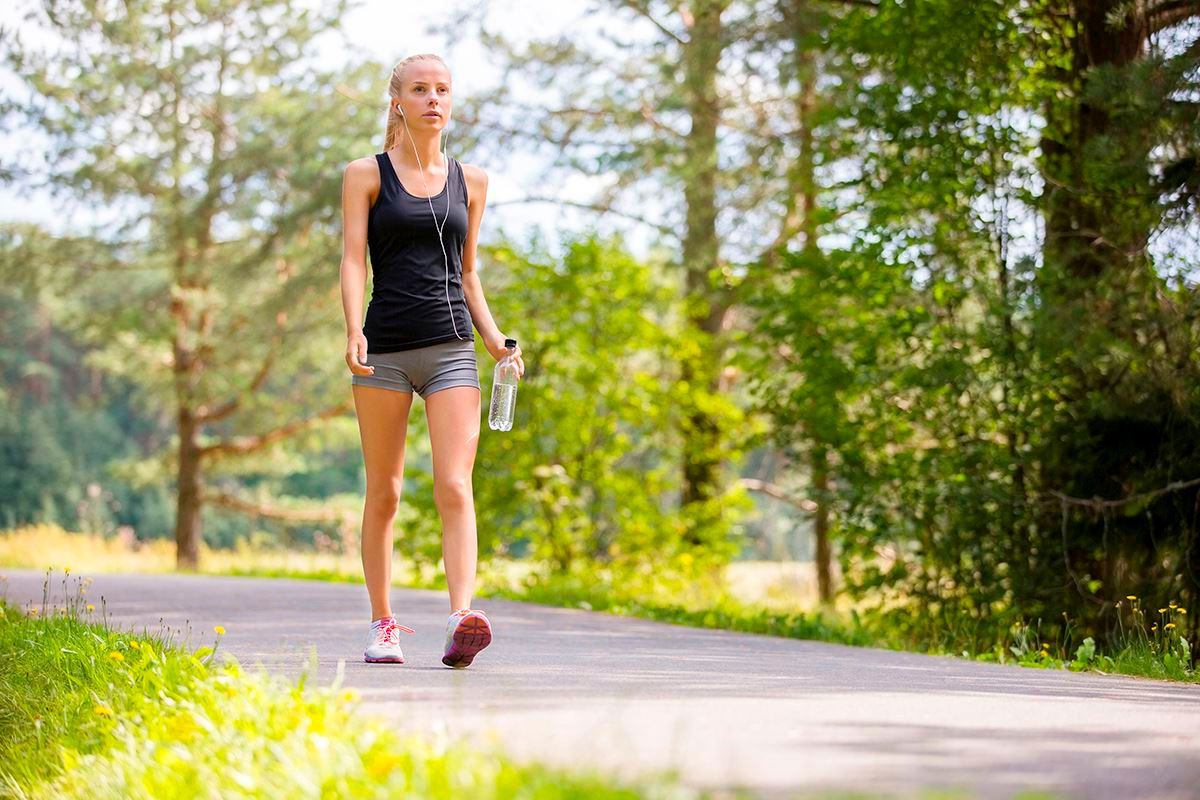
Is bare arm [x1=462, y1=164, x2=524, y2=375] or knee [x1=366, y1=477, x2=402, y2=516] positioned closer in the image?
knee [x1=366, y1=477, x2=402, y2=516]

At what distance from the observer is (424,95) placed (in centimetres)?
545

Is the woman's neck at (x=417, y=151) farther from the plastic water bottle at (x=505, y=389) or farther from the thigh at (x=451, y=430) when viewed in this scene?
the thigh at (x=451, y=430)

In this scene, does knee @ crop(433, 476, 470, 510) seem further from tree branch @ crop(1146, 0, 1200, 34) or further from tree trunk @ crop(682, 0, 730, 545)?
tree trunk @ crop(682, 0, 730, 545)

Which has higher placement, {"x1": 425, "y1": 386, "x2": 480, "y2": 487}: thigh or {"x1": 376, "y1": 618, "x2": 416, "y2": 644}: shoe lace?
{"x1": 425, "y1": 386, "x2": 480, "y2": 487}: thigh

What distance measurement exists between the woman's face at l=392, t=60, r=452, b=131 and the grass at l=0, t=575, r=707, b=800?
7.05 feet

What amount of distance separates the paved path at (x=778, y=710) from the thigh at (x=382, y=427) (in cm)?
76

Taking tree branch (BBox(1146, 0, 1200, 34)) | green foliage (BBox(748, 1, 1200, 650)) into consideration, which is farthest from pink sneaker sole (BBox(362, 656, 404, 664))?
tree branch (BBox(1146, 0, 1200, 34))

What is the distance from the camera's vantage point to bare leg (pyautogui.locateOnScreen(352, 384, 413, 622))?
213 inches

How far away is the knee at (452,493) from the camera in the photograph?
5.32 m

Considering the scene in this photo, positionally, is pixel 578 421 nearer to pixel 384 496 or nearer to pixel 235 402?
pixel 384 496

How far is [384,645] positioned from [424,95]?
2.13 metres

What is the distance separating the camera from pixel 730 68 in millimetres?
15828

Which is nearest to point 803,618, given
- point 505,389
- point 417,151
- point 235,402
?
point 505,389

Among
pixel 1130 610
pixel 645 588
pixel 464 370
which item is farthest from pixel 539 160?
pixel 464 370
